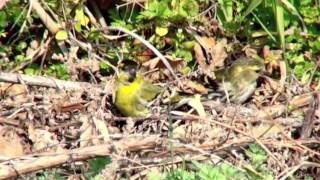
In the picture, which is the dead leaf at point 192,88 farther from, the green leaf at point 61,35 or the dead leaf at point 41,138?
the dead leaf at point 41,138

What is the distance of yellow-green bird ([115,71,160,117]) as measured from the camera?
5.85 m

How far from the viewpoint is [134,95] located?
5832 millimetres

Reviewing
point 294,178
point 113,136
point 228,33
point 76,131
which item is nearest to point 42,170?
point 113,136

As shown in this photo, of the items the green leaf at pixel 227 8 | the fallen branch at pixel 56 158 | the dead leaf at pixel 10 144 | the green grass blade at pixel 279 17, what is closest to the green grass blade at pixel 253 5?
the green grass blade at pixel 279 17

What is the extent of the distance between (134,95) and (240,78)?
79 centimetres

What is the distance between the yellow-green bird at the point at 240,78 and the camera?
6.10 m

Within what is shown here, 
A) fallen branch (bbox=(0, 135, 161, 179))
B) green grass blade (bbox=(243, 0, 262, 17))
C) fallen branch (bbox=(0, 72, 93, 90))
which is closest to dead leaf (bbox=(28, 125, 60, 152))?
fallen branch (bbox=(0, 72, 93, 90))

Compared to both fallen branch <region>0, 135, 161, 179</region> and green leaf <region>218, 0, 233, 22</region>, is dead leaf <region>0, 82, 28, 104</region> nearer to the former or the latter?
fallen branch <region>0, 135, 161, 179</region>

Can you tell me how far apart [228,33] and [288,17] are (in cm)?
45

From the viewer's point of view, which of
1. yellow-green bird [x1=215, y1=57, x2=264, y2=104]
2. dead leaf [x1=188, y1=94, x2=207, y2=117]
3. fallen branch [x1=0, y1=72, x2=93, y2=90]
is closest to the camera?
dead leaf [x1=188, y1=94, x2=207, y2=117]

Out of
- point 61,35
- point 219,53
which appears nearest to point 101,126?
point 61,35

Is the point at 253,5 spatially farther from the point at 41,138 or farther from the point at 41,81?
the point at 41,138

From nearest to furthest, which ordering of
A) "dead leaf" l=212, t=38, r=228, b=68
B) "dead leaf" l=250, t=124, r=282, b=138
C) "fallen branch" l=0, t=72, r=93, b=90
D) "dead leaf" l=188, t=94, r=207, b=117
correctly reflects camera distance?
"dead leaf" l=250, t=124, r=282, b=138
"dead leaf" l=188, t=94, r=207, b=117
"fallen branch" l=0, t=72, r=93, b=90
"dead leaf" l=212, t=38, r=228, b=68

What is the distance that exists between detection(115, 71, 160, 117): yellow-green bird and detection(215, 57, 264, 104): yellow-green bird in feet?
1.62
